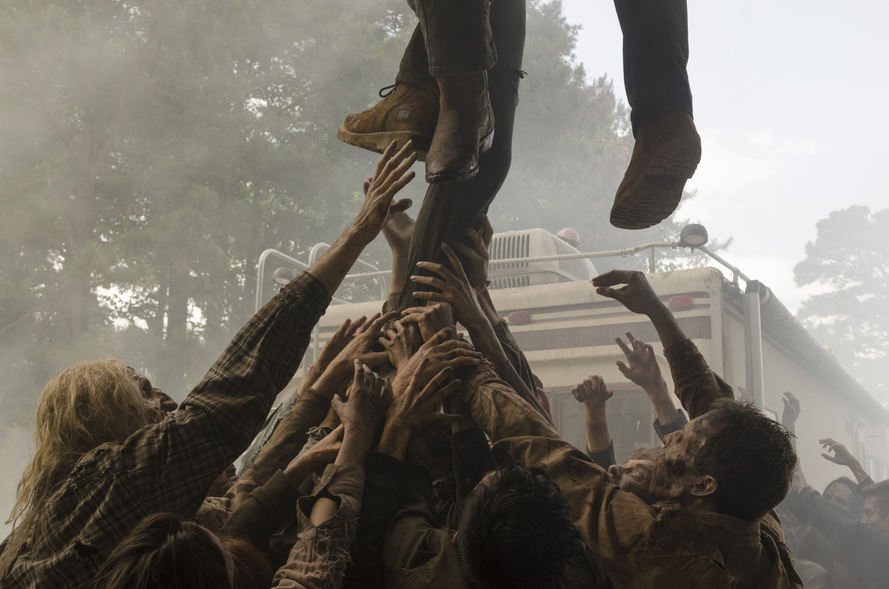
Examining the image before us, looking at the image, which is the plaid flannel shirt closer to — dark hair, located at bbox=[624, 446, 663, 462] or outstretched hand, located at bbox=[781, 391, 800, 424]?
dark hair, located at bbox=[624, 446, 663, 462]

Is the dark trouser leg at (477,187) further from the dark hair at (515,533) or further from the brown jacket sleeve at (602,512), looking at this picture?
the dark hair at (515,533)

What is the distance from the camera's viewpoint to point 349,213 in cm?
1496

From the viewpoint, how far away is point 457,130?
174 cm

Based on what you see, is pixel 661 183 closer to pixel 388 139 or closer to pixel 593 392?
pixel 388 139

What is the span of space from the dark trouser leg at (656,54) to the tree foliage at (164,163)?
11056 mm

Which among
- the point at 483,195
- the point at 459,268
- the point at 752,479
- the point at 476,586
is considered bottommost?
the point at 476,586

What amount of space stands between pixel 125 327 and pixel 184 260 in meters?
1.57

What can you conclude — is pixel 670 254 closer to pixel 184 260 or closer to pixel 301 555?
pixel 184 260

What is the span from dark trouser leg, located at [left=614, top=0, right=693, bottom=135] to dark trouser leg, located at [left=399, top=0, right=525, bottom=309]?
1.16 ft

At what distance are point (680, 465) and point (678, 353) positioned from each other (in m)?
0.58

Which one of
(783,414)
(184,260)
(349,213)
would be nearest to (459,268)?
(783,414)

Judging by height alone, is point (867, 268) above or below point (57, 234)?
above

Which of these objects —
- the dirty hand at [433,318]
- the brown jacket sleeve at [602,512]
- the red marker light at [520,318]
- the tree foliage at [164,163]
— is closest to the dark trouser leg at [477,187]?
the dirty hand at [433,318]

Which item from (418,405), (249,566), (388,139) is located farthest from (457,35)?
(249,566)
